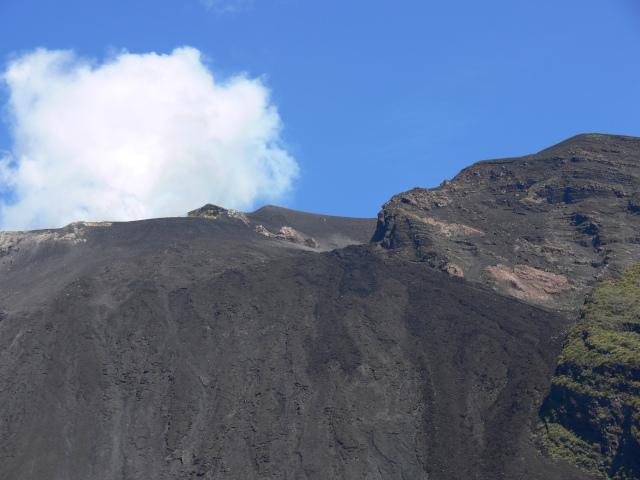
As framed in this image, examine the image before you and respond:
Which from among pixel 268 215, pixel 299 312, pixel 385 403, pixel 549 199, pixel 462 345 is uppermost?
pixel 268 215

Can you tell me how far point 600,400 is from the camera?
2848 centimetres

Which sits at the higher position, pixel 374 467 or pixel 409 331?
pixel 409 331

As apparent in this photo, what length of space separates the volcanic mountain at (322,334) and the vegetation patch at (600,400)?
881 millimetres

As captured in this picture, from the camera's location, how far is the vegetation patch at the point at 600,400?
26.7m

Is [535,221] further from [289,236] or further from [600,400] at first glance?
[289,236]

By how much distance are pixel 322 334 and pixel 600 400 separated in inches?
705

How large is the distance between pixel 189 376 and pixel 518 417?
1950cm

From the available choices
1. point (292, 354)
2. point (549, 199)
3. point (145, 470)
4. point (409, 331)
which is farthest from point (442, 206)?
point (145, 470)

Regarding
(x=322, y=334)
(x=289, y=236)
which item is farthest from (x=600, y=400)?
(x=289, y=236)

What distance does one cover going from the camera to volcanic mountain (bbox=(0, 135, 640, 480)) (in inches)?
1220

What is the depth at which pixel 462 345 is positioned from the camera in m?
37.2

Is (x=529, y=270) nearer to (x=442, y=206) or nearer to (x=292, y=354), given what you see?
(x=442, y=206)

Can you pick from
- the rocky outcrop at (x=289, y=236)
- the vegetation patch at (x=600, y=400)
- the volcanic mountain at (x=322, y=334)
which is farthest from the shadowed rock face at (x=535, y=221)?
the rocky outcrop at (x=289, y=236)

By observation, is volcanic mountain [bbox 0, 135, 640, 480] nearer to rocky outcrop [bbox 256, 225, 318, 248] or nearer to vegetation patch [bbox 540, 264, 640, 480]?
vegetation patch [bbox 540, 264, 640, 480]
